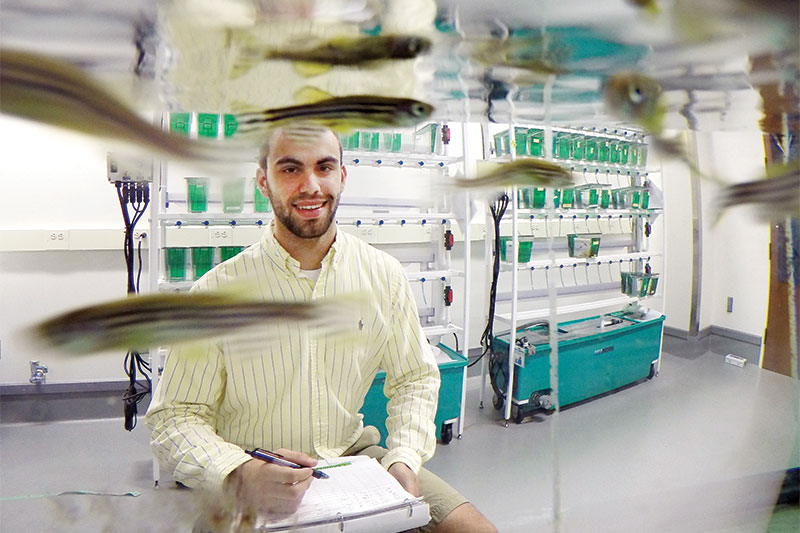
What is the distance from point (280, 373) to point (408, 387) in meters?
0.32

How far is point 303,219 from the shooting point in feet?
0.83

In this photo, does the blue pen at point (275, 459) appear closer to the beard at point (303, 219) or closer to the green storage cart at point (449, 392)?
the beard at point (303, 219)

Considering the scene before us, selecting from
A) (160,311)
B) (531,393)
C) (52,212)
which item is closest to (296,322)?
(160,311)

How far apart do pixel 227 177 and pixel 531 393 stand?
18.6 inches

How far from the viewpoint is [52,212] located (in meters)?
0.31

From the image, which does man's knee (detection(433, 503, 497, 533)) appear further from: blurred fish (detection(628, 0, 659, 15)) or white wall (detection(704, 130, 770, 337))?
blurred fish (detection(628, 0, 659, 15))

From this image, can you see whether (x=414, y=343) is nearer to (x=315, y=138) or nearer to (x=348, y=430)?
(x=348, y=430)

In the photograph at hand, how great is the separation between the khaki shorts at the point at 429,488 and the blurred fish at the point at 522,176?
283 mm

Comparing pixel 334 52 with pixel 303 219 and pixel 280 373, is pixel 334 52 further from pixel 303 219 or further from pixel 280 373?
pixel 280 373

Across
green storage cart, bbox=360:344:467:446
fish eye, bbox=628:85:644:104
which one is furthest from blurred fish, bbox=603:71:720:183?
green storage cart, bbox=360:344:467:446

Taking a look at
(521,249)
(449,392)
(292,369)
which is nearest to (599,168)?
(521,249)

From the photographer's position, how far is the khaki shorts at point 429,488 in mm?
378

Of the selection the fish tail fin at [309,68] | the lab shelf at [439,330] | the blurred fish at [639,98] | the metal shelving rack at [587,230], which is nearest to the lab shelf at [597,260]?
the metal shelving rack at [587,230]

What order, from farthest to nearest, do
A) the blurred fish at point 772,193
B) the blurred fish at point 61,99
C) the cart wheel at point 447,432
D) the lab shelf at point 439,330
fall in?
the cart wheel at point 447,432 < the lab shelf at point 439,330 < the blurred fish at point 772,193 < the blurred fish at point 61,99
